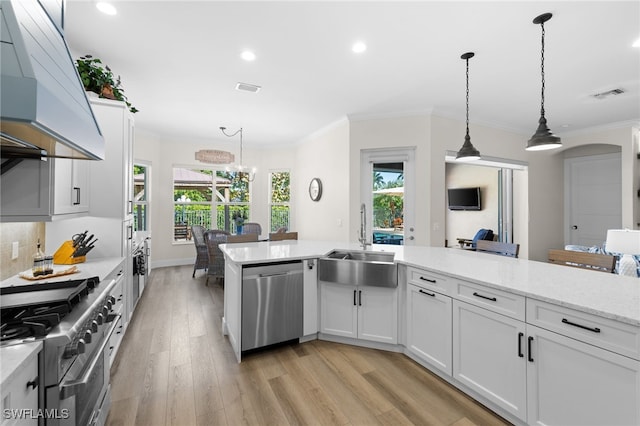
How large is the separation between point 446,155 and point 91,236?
4.58 m

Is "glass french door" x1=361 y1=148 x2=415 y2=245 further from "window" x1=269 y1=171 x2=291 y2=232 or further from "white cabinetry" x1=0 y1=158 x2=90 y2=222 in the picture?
"white cabinetry" x1=0 y1=158 x2=90 y2=222

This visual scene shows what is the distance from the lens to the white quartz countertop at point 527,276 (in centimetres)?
145

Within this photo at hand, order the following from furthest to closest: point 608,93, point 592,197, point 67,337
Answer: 1. point 592,197
2. point 608,93
3. point 67,337

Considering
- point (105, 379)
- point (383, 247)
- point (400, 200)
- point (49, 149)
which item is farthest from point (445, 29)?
point (105, 379)

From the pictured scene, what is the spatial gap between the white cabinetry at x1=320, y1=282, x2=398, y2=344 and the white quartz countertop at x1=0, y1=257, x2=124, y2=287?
1.82 metres

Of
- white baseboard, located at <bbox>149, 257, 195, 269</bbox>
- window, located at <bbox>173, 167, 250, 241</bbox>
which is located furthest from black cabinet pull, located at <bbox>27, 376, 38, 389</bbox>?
white baseboard, located at <bbox>149, 257, 195, 269</bbox>

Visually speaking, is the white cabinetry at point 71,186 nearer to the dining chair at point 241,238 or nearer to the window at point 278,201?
the dining chair at point 241,238

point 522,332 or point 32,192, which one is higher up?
point 32,192

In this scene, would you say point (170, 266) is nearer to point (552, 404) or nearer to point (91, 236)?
point (91, 236)

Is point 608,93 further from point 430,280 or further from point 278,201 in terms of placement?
point 278,201

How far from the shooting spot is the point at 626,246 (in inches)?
121

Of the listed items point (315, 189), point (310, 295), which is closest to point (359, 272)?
point (310, 295)

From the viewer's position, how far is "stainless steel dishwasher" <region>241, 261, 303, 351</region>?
99.9 inches

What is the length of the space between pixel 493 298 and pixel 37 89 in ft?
Answer: 7.60
